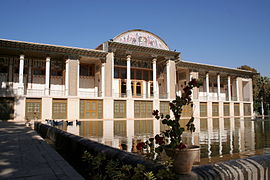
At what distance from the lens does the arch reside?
991 inches

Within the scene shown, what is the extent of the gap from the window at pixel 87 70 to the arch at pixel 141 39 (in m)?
5.29

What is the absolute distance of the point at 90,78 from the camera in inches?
1070

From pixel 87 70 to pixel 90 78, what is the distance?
1164 mm

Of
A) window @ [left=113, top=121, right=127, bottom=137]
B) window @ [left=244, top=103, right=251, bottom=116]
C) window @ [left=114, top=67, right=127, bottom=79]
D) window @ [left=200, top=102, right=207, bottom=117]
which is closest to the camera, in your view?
window @ [left=113, top=121, right=127, bottom=137]

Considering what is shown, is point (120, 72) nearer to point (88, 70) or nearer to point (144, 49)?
point (88, 70)

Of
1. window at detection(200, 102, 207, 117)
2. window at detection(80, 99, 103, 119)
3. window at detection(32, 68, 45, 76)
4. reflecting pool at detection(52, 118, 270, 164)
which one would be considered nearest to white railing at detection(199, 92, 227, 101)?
window at detection(200, 102, 207, 117)

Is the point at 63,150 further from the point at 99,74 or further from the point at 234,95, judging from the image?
the point at 234,95

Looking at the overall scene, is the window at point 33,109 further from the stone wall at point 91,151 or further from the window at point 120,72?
the stone wall at point 91,151

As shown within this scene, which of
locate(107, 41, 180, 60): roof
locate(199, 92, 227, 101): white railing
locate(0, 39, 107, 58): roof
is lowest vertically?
locate(199, 92, 227, 101): white railing

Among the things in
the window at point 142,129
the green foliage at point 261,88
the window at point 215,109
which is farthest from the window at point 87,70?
the green foliage at point 261,88

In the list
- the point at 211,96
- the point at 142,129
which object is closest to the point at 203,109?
the point at 211,96

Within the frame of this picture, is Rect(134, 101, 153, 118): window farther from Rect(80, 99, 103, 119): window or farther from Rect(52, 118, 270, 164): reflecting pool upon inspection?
Rect(52, 118, 270, 164): reflecting pool

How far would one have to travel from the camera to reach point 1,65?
73.9 feet

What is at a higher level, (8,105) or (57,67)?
(57,67)
